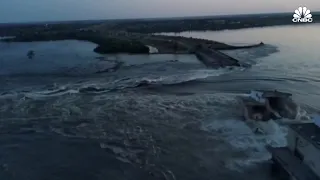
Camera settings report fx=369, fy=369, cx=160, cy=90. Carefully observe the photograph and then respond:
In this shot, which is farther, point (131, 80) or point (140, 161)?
point (131, 80)

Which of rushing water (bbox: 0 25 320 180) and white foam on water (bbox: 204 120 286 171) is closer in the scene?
rushing water (bbox: 0 25 320 180)

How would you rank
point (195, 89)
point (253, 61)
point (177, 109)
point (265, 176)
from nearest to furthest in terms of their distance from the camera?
1. point (265, 176)
2. point (177, 109)
3. point (195, 89)
4. point (253, 61)

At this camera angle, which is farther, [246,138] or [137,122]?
[137,122]

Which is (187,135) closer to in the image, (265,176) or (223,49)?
(265,176)

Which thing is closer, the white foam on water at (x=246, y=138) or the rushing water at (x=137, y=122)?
the rushing water at (x=137, y=122)

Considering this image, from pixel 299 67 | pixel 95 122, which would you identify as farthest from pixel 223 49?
pixel 95 122
